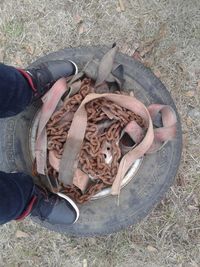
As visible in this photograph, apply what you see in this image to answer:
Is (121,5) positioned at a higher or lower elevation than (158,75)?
higher

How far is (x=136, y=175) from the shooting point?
5.92ft

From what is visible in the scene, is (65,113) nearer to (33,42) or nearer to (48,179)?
(48,179)

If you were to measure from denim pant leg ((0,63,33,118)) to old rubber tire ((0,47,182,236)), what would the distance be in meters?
0.06

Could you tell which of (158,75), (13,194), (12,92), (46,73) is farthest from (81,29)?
(13,194)

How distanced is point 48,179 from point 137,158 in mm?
343

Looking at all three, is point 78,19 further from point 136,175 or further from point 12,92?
point 136,175

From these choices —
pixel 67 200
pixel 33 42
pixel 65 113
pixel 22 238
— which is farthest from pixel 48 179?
pixel 33 42

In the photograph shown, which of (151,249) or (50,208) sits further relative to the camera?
(151,249)

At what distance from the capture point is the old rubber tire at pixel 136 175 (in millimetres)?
1800

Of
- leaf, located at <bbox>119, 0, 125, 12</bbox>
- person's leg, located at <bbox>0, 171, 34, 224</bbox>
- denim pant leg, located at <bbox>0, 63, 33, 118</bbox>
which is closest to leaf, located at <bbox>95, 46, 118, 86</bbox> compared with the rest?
denim pant leg, located at <bbox>0, 63, 33, 118</bbox>

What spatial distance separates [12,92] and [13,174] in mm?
308

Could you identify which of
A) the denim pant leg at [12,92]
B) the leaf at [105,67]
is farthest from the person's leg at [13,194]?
the leaf at [105,67]

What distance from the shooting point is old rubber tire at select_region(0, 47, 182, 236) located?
1800mm

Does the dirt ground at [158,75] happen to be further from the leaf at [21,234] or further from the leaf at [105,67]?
the leaf at [105,67]
